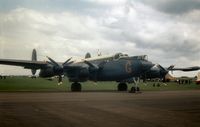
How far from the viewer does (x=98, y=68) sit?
33969 millimetres

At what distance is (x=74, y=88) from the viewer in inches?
1363

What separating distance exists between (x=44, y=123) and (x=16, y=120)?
3.96 feet

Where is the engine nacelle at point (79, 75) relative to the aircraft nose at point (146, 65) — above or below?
below

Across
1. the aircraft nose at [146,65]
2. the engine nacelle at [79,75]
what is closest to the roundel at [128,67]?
the aircraft nose at [146,65]

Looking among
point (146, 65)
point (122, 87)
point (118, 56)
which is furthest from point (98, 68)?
point (146, 65)

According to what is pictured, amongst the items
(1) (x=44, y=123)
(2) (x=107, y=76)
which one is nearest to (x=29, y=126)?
(1) (x=44, y=123)

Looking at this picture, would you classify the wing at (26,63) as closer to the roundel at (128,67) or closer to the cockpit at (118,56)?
the cockpit at (118,56)

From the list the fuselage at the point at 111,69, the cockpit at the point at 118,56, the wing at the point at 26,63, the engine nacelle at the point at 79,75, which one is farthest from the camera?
the engine nacelle at the point at 79,75

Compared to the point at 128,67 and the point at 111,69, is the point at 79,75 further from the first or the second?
the point at 128,67

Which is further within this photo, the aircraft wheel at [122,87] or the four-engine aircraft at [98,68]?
the aircraft wheel at [122,87]

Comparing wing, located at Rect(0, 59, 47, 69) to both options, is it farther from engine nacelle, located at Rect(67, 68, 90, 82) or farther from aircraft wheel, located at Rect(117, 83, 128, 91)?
aircraft wheel, located at Rect(117, 83, 128, 91)

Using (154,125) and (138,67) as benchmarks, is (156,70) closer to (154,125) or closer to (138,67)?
(138,67)

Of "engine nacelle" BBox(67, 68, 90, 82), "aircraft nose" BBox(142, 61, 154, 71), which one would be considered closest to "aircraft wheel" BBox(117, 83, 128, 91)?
"engine nacelle" BBox(67, 68, 90, 82)

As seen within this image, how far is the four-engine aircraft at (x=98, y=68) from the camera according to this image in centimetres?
3172
